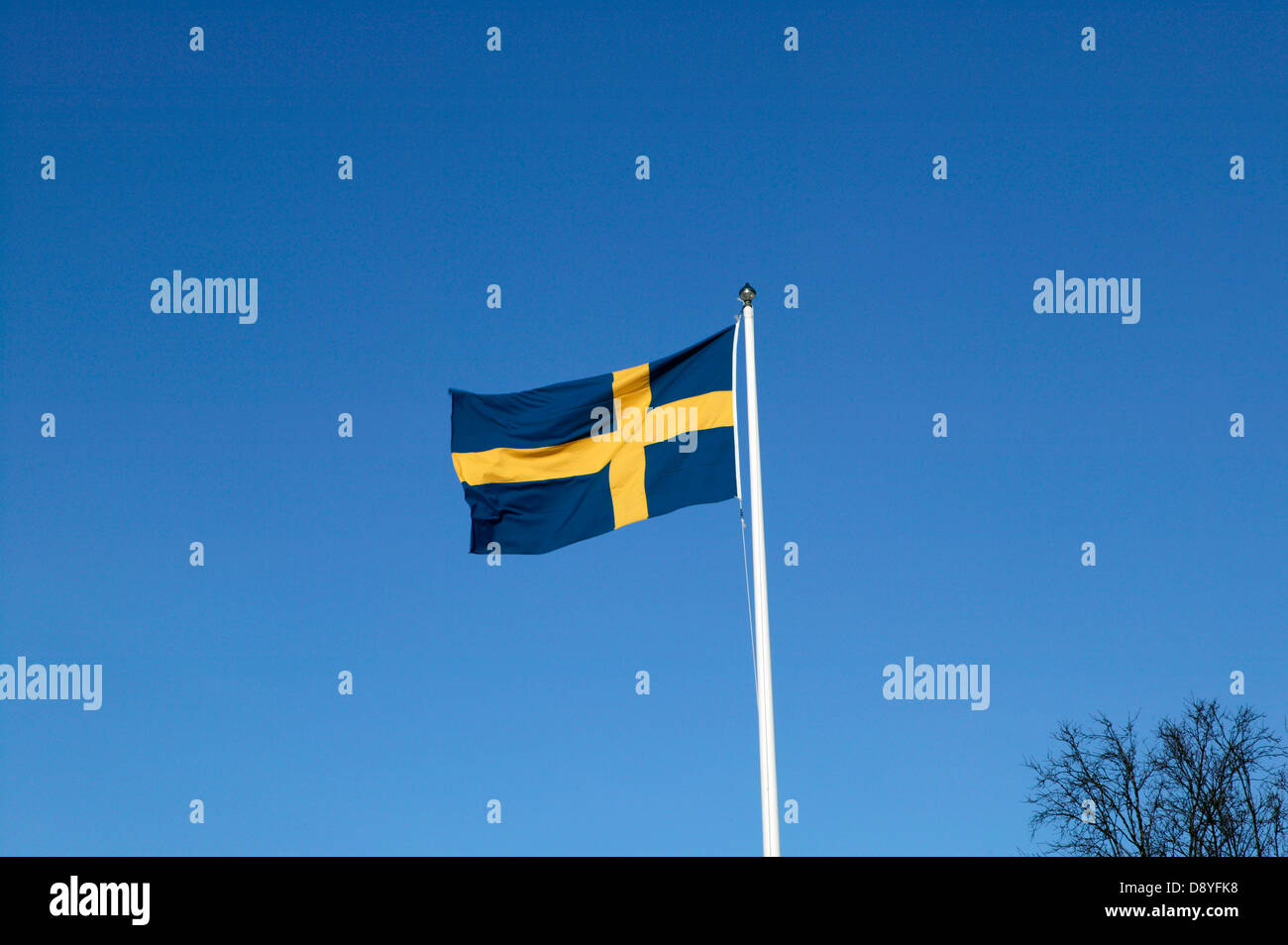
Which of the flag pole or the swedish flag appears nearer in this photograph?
the flag pole

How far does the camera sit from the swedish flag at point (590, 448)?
17.3 meters

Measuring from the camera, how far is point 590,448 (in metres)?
17.7

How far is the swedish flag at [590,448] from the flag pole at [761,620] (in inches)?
24.5

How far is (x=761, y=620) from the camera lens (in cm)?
1543

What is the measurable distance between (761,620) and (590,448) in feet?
11.6

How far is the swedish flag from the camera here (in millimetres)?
17344

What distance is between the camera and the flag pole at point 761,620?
14.5 meters

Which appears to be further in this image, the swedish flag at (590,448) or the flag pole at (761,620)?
A: the swedish flag at (590,448)

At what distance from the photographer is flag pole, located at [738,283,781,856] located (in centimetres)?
1447

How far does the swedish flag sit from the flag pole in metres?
0.62
